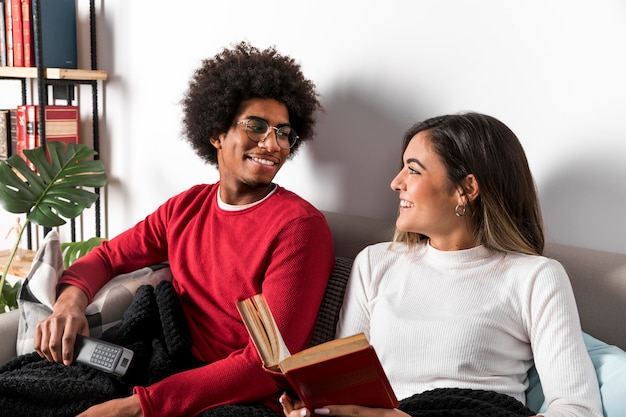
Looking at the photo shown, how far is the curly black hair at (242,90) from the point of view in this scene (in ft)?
5.97

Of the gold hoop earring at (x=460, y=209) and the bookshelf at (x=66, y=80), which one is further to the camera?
the bookshelf at (x=66, y=80)

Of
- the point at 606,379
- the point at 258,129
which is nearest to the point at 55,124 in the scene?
the point at 258,129

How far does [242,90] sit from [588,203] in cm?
90

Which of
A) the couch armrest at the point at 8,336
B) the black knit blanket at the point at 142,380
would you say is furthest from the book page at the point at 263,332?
the couch armrest at the point at 8,336

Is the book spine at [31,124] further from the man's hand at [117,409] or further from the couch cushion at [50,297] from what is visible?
the man's hand at [117,409]

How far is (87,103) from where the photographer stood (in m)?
2.82

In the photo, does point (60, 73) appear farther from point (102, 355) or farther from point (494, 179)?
point (494, 179)

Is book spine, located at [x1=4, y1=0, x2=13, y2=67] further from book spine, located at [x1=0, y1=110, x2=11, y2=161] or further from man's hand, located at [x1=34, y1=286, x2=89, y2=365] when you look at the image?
man's hand, located at [x1=34, y1=286, x2=89, y2=365]

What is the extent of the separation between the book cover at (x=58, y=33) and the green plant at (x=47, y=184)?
0.56 metres

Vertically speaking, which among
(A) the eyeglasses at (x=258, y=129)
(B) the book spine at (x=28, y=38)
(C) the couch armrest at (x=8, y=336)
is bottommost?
(C) the couch armrest at (x=8, y=336)

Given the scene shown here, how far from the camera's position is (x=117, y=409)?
1.52 meters

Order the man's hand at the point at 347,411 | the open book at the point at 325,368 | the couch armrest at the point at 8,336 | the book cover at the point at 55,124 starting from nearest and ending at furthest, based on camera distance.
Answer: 1. the open book at the point at 325,368
2. the man's hand at the point at 347,411
3. the couch armrest at the point at 8,336
4. the book cover at the point at 55,124

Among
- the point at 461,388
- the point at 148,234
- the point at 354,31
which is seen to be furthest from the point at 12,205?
Answer: the point at 461,388

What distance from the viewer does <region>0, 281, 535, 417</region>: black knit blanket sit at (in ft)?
4.42
